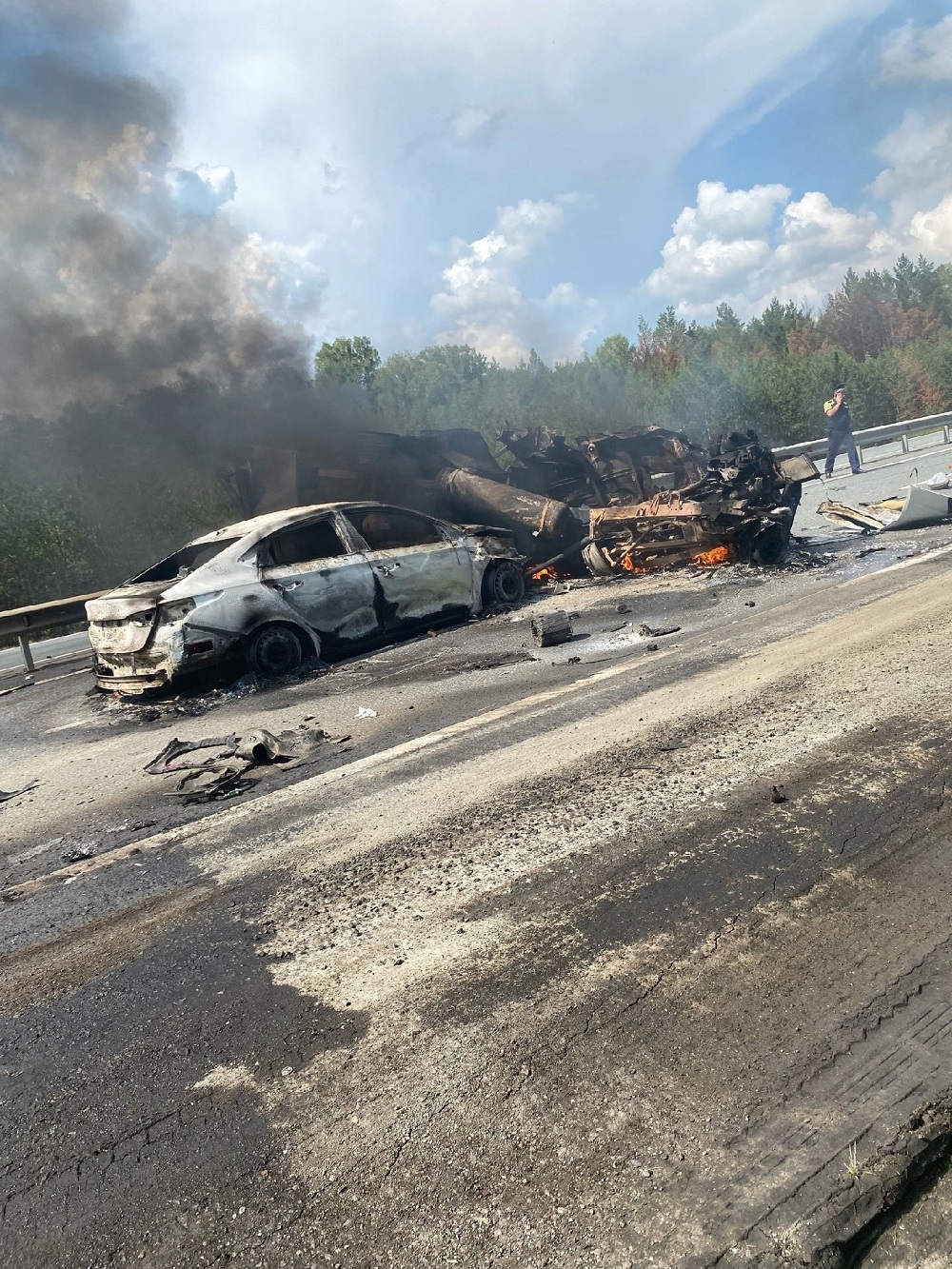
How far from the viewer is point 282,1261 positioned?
1.99m

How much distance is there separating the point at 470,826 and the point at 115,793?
2582 mm

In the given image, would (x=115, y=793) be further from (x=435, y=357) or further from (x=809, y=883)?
(x=435, y=357)

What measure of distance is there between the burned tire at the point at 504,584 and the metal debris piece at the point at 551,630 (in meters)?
1.85

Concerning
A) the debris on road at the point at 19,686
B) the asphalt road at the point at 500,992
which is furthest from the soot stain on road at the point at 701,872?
the debris on road at the point at 19,686

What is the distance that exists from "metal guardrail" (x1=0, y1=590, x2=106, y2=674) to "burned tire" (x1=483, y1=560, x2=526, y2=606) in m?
4.55

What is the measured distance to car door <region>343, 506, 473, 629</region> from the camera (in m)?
9.14

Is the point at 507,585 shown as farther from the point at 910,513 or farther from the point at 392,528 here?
the point at 910,513

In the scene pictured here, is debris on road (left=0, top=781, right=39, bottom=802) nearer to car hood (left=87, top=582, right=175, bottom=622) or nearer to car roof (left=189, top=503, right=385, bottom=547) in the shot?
car hood (left=87, top=582, right=175, bottom=622)

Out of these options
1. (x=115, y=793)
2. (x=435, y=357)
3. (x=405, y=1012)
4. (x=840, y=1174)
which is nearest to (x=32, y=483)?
(x=115, y=793)

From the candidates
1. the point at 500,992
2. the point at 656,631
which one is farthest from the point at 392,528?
the point at 500,992

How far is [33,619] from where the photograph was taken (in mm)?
10969

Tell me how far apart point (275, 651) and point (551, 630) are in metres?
2.52

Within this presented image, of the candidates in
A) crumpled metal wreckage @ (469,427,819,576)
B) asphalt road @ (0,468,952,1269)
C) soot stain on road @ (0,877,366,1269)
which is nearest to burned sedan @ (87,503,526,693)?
crumpled metal wreckage @ (469,427,819,576)

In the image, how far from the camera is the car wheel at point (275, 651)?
8141 millimetres
